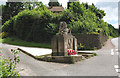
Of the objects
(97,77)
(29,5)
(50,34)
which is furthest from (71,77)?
(29,5)

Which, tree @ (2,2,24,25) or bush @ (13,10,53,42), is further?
tree @ (2,2,24,25)

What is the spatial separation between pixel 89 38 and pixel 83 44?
1.35 m

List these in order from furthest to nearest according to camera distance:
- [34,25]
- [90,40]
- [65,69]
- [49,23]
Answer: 1. [34,25]
2. [49,23]
3. [90,40]
4. [65,69]

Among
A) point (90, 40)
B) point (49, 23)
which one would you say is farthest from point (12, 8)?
point (90, 40)

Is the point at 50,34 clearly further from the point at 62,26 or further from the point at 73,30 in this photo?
the point at 62,26

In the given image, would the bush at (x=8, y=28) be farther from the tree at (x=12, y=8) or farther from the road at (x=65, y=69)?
the road at (x=65, y=69)

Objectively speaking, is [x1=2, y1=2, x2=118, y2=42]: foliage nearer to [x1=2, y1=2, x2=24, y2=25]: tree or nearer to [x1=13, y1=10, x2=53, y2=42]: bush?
[x1=13, y1=10, x2=53, y2=42]: bush

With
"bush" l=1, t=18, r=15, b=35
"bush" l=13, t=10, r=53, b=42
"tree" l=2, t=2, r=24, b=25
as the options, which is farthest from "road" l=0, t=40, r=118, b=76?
"tree" l=2, t=2, r=24, b=25

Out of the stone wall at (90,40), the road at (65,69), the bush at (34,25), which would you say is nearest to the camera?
the road at (65,69)

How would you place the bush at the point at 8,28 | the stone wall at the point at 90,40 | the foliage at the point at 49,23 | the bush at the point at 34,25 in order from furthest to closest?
the bush at the point at 8,28, the bush at the point at 34,25, the foliage at the point at 49,23, the stone wall at the point at 90,40

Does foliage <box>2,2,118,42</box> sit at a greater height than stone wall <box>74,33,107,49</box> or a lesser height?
greater

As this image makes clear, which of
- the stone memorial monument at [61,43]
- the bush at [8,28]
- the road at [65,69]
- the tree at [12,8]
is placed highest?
the tree at [12,8]

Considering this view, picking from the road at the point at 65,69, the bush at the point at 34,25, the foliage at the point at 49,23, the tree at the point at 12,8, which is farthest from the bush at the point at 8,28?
the road at the point at 65,69

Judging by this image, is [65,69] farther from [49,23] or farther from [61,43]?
[49,23]
